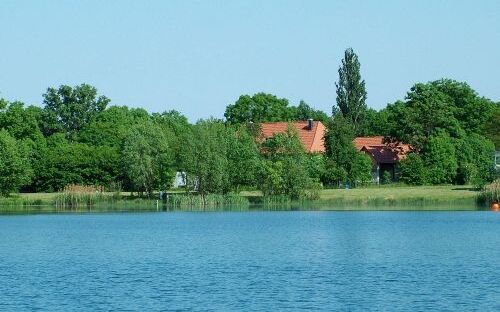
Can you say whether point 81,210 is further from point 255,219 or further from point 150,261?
point 150,261

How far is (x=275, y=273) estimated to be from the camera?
34.3m

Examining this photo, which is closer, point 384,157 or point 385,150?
point 384,157

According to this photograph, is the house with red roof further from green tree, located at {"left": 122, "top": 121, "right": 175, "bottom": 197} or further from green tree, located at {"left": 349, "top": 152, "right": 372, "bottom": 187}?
green tree, located at {"left": 122, "top": 121, "right": 175, "bottom": 197}

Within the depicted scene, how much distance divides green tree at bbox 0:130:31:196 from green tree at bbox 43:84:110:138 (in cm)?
3596

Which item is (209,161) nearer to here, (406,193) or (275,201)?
(275,201)

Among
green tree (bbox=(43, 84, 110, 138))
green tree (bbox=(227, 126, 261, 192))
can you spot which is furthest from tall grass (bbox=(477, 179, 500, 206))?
green tree (bbox=(43, 84, 110, 138))

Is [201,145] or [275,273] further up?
[201,145]

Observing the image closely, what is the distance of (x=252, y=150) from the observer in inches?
3438

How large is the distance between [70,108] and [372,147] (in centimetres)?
4109

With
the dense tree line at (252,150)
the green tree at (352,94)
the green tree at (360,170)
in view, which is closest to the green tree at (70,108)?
the dense tree line at (252,150)

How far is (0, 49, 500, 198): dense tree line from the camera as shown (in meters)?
85.0

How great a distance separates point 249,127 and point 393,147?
55.1 feet

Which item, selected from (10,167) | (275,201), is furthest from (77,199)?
(275,201)

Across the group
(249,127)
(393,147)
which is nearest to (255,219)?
(249,127)
